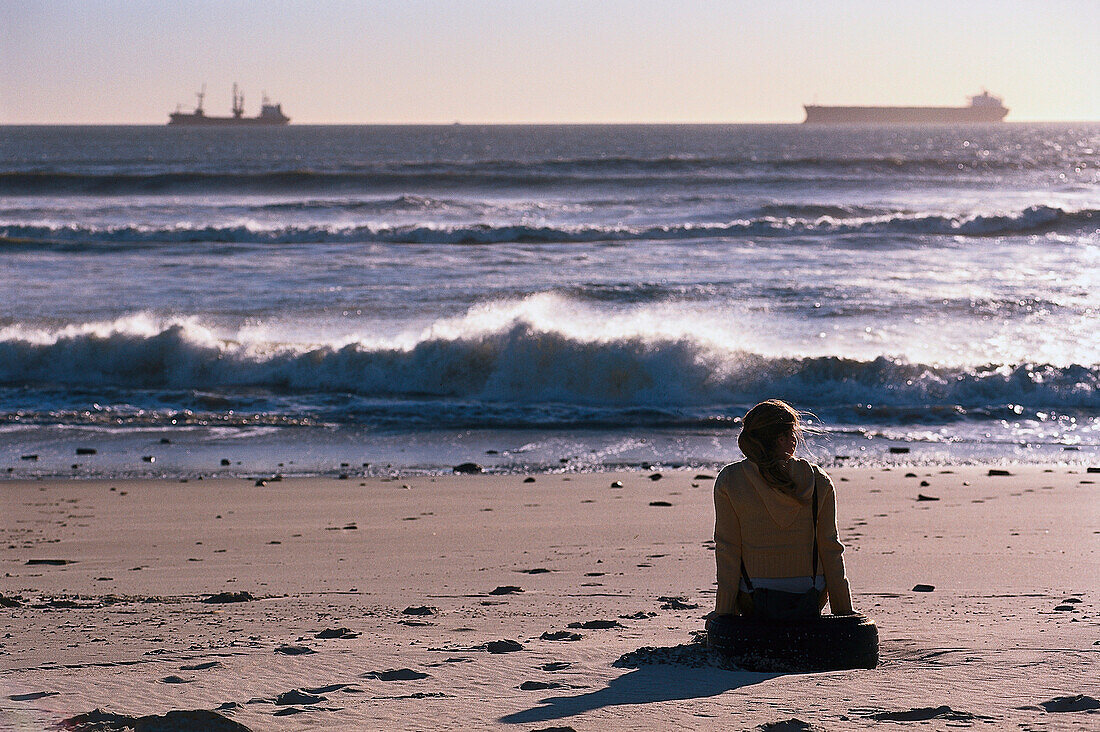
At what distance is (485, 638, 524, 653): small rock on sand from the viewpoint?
432cm

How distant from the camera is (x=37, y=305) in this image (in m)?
18.6

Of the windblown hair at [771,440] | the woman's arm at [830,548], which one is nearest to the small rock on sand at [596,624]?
the woman's arm at [830,548]

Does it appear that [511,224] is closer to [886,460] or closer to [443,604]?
[886,460]

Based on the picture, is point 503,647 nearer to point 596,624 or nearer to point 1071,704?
point 596,624

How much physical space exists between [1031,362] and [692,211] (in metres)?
22.2

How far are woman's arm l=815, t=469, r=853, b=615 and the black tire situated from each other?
0.23 feet

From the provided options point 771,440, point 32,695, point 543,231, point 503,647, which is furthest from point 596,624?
point 543,231

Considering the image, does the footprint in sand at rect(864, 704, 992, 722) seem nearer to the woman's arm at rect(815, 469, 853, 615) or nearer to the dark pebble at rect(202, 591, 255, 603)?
the woman's arm at rect(815, 469, 853, 615)

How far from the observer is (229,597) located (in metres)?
5.48

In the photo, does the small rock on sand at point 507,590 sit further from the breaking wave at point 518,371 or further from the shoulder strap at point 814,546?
the breaking wave at point 518,371

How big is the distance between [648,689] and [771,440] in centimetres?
85

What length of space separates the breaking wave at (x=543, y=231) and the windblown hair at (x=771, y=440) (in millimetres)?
25396

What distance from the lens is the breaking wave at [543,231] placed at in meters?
29.1

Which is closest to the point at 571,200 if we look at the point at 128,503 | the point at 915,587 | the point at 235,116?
the point at 128,503
